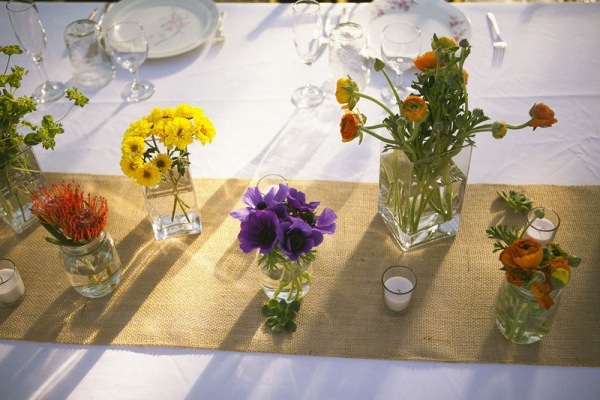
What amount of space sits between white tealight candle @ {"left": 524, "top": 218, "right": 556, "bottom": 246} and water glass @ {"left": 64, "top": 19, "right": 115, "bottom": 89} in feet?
3.59

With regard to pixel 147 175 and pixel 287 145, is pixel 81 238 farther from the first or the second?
pixel 287 145

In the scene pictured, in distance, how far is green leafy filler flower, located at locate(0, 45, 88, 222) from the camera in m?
1.11

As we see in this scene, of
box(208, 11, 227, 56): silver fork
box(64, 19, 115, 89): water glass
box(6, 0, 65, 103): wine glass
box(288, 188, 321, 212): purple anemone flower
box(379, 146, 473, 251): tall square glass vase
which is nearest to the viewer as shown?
box(288, 188, 321, 212): purple anemone flower

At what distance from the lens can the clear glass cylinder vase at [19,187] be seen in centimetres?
121

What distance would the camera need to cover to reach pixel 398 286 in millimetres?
1103

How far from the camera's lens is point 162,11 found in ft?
5.80

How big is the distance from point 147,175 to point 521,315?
2.17ft

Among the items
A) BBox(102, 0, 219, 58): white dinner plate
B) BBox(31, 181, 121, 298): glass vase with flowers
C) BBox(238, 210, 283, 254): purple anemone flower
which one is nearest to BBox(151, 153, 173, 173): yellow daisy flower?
BBox(31, 181, 121, 298): glass vase with flowers

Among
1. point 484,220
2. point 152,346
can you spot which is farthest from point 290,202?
point 484,220

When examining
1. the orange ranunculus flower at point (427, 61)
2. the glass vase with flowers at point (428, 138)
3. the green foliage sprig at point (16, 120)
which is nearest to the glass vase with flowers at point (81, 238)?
the green foliage sprig at point (16, 120)

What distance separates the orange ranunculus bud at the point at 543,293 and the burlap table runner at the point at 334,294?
174 millimetres

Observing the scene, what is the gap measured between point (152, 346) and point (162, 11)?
106cm

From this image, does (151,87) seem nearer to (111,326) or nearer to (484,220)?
(111,326)

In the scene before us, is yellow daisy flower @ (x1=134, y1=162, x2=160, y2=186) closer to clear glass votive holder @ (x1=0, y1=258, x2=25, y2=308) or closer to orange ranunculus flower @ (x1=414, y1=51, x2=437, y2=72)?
clear glass votive holder @ (x1=0, y1=258, x2=25, y2=308)
